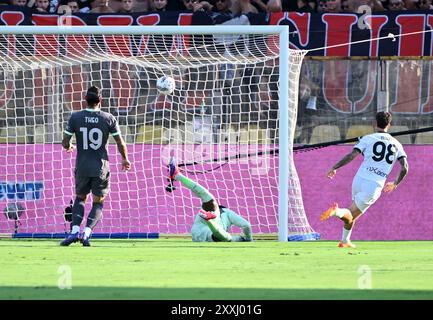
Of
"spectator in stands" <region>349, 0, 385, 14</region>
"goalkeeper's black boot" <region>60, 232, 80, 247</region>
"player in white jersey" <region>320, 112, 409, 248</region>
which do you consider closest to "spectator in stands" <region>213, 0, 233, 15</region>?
"spectator in stands" <region>349, 0, 385, 14</region>

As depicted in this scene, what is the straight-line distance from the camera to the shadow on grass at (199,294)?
8.57 meters

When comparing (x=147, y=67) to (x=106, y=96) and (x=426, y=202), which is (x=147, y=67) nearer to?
(x=106, y=96)

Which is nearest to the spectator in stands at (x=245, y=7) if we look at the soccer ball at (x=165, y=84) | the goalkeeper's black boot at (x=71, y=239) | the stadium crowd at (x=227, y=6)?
the stadium crowd at (x=227, y=6)

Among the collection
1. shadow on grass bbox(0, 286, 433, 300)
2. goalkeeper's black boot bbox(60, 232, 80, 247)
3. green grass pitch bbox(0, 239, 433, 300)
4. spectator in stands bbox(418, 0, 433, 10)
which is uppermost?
spectator in stands bbox(418, 0, 433, 10)

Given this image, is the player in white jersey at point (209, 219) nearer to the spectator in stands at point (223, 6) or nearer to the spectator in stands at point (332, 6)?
the spectator in stands at point (223, 6)

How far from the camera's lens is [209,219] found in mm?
15602

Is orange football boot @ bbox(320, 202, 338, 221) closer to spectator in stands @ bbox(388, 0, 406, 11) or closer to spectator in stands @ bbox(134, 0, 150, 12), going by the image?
spectator in stands @ bbox(388, 0, 406, 11)

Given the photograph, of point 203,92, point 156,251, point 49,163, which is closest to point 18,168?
point 49,163

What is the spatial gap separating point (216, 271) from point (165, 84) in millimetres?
7211

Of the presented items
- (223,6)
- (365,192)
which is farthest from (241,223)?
(223,6)

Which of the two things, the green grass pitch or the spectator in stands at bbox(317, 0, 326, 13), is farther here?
the spectator in stands at bbox(317, 0, 326, 13)

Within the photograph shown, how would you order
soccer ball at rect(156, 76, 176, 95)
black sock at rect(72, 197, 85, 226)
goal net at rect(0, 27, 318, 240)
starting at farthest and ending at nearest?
goal net at rect(0, 27, 318, 240) < soccer ball at rect(156, 76, 176, 95) < black sock at rect(72, 197, 85, 226)

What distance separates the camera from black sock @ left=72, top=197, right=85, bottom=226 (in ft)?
47.9

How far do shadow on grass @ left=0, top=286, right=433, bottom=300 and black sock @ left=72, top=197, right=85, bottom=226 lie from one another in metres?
5.37
